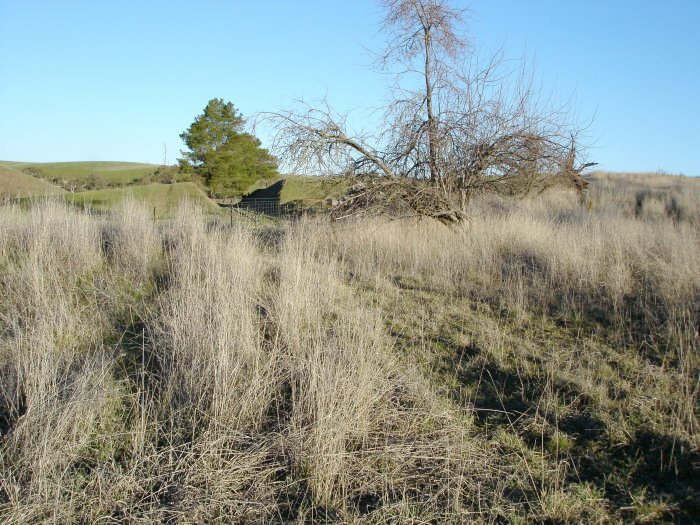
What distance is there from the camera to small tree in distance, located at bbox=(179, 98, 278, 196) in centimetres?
3684

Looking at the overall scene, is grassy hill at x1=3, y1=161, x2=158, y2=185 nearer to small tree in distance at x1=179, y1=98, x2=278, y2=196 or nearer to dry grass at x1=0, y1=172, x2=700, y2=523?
small tree in distance at x1=179, y1=98, x2=278, y2=196

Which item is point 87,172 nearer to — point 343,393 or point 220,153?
point 220,153

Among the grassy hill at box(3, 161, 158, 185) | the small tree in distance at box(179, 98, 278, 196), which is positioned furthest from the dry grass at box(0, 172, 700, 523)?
the small tree in distance at box(179, 98, 278, 196)

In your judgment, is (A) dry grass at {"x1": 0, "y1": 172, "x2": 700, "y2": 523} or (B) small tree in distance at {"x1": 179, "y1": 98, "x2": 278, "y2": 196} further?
(B) small tree in distance at {"x1": 179, "y1": 98, "x2": 278, "y2": 196}

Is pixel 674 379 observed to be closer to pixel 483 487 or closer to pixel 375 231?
pixel 483 487

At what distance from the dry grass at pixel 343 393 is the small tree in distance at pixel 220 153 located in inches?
1210

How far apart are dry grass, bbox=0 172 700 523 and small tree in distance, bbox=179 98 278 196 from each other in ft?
101

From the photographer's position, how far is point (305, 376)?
3.85 meters

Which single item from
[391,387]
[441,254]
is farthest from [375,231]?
[391,387]

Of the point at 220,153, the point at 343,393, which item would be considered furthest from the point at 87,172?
the point at 343,393

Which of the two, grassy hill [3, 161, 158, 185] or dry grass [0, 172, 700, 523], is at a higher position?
grassy hill [3, 161, 158, 185]

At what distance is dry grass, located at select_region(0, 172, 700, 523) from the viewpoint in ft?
9.78

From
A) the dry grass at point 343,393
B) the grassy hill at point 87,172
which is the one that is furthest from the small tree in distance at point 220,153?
the dry grass at point 343,393

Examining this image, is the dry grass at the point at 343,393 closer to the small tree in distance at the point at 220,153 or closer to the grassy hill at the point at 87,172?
the grassy hill at the point at 87,172
